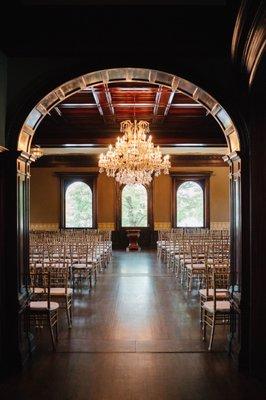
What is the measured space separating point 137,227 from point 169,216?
1.57 meters

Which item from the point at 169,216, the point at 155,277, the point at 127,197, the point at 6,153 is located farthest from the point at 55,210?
the point at 6,153

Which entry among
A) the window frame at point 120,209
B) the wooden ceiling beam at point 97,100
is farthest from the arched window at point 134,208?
the wooden ceiling beam at point 97,100

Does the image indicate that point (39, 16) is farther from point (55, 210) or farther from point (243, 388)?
point (55, 210)

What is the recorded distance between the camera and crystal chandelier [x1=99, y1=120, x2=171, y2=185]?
1027 centimetres

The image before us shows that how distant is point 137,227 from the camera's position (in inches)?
734

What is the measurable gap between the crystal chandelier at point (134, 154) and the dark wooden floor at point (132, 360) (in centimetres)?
418

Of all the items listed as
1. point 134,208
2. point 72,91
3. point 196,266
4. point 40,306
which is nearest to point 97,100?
point 72,91

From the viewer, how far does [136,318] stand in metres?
6.82

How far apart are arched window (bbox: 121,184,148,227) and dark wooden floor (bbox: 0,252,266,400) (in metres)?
10.7

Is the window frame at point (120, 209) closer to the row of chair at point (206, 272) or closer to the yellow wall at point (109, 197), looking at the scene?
the yellow wall at point (109, 197)

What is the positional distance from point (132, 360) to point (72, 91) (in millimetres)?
3536

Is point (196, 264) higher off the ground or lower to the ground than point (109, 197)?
lower

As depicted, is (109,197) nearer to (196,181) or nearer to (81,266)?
(196,181)

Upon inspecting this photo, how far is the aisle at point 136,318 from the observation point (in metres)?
5.56
